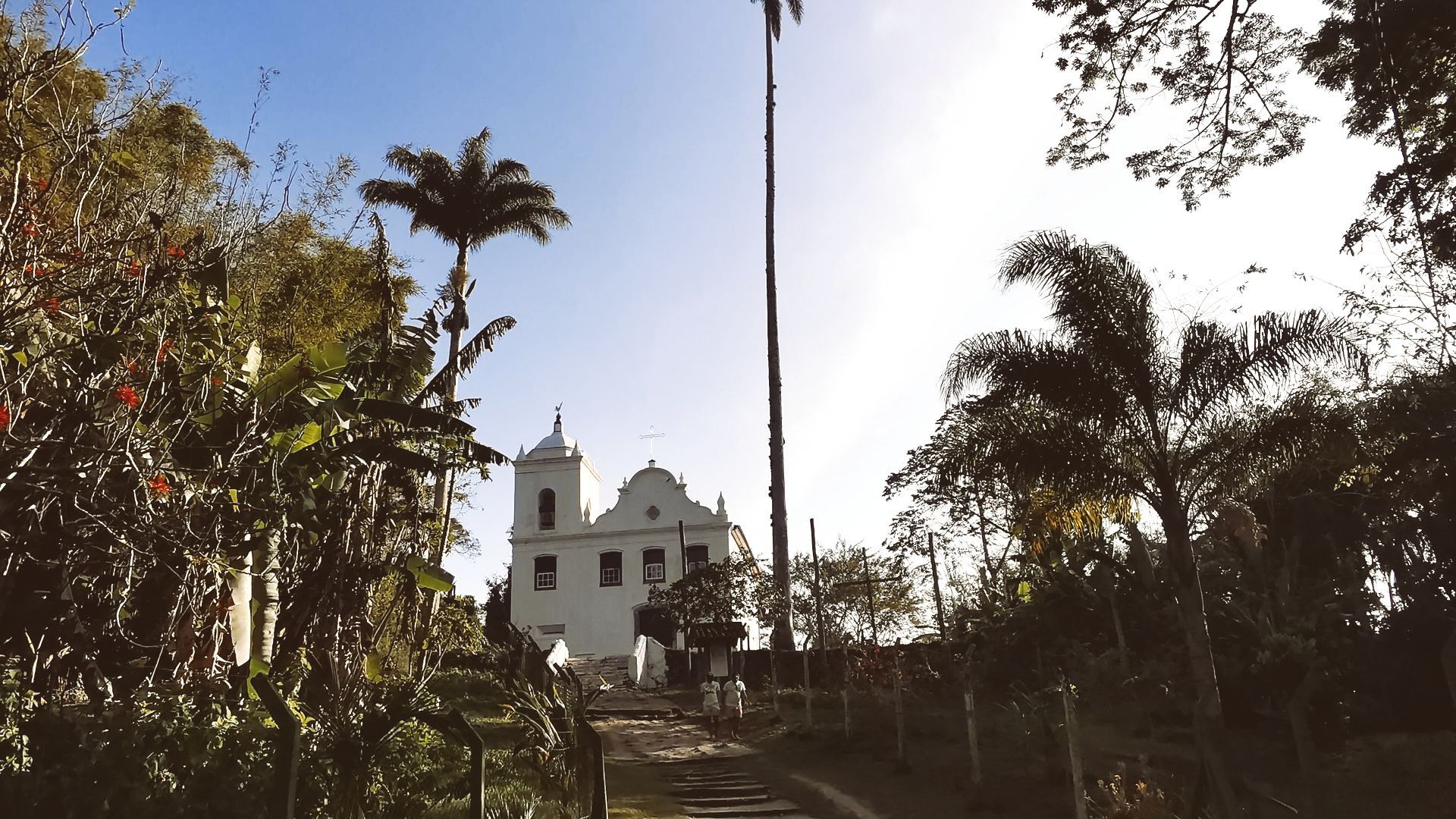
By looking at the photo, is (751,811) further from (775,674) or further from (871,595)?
(871,595)

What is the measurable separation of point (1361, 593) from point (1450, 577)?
1.63 m

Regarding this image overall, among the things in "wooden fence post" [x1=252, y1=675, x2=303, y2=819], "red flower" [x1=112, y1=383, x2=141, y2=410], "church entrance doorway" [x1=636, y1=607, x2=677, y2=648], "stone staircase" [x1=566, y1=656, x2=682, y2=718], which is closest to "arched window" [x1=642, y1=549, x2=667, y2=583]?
"church entrance doorway" [x1=636, y1=607, x2=677, y2=648]

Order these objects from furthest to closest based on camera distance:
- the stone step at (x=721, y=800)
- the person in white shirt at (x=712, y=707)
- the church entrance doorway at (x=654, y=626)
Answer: the church entrance doorway at (x=654, y=626) < the person in white shirt at (x=712, y=707) < the stone step at (x=721, y=800)

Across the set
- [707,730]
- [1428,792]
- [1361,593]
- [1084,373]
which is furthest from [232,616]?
[1361,593]

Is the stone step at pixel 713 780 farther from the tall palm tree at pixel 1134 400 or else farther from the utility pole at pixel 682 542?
the utility pole at pixel 682 542

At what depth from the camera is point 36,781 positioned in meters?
5.48

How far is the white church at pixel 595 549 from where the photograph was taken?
3519 centimetres

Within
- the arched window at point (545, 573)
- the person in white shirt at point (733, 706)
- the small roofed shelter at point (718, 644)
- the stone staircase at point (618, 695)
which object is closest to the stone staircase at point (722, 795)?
the person in white shirt at point (733, 706)

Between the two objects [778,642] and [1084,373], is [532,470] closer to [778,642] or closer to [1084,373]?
[778,642]

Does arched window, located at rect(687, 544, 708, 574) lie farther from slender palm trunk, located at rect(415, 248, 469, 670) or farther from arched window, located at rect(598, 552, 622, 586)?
slender palm trunk, located at rect(415, 248, 469, 670)

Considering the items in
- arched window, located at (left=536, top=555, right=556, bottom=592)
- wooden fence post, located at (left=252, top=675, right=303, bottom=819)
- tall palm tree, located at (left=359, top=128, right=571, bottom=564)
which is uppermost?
tall palm tree, located at (left=359, top=128, right=571, bottom=564)

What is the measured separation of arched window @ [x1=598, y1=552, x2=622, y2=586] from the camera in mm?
35875

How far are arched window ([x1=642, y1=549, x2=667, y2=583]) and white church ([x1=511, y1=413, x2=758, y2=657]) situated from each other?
0.03 meters

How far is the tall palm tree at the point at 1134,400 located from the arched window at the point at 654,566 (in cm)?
2684
